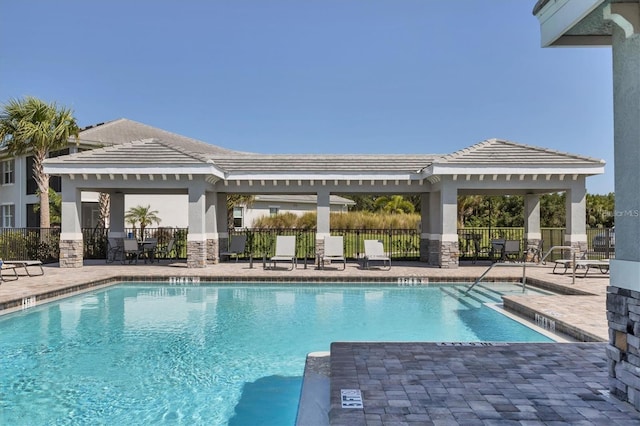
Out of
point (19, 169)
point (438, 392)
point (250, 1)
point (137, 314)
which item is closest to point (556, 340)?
point (438, 392)

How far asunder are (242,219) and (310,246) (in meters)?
9.61

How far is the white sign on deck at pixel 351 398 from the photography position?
3.65 metres

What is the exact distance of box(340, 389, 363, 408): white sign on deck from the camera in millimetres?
3646

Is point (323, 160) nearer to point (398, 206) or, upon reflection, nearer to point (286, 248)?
point (286, 248)

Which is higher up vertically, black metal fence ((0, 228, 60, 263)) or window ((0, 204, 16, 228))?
window ((0, 204, 16, 228))

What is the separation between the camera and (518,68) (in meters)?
18.1

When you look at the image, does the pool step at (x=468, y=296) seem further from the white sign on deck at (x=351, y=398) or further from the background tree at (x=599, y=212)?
the background tree at (x=599, y=212)

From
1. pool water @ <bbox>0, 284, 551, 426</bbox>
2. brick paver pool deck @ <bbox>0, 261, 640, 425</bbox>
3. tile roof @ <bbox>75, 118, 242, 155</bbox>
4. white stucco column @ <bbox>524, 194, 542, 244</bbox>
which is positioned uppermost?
tile roof @ <bbox>75, 118, 242, 155</bbox>

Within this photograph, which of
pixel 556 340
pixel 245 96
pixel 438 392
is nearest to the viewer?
pixel 438 392

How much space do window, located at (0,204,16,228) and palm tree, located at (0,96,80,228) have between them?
10.2m

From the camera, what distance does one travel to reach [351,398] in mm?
3795

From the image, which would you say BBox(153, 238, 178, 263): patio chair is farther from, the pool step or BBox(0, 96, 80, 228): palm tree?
the pool step

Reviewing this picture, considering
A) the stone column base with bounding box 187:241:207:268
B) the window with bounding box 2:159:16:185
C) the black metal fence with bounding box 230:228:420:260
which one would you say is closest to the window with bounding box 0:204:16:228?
the window with bounding box 2:159:16:185

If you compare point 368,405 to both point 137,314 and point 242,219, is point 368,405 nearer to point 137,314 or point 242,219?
point 137,314
